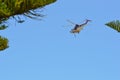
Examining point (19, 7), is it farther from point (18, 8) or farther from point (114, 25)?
point (114, 25)

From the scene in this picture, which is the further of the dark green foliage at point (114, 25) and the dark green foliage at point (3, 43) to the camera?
the dark green foliage at point (3, 43)

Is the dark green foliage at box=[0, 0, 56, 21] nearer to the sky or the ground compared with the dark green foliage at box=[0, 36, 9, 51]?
nearer to the sky

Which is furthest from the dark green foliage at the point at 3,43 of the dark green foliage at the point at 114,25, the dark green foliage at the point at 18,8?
the dark green foliage at the point at 114,25

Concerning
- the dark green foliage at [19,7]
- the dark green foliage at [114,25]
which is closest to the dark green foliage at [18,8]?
the dark green foliage at [19,7]

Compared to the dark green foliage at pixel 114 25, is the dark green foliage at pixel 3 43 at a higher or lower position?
lower

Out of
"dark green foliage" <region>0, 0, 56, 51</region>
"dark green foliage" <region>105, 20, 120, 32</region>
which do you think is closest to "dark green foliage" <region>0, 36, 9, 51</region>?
"dark green foliage" <region>0, 0, 56, 51</region>

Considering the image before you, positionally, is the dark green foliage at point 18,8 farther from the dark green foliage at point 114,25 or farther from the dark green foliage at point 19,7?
the dark green foliage at point 114,25

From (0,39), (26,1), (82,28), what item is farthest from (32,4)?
(82,28)

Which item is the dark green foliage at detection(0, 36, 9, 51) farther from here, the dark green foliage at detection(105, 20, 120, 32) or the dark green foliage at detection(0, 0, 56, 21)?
the dark green foliage at detection(105, 20, 120, 32)

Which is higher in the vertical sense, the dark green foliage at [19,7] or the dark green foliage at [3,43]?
the dark green foliage at [19,7]

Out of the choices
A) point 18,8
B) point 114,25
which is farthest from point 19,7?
point 114,25

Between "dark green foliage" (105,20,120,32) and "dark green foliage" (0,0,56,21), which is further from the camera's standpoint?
"dark green foliage" (0,0,56,21)

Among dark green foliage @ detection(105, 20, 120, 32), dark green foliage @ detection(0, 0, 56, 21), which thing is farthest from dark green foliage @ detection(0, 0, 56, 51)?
dark green foliage @ detection(105, 20, 120, 32)

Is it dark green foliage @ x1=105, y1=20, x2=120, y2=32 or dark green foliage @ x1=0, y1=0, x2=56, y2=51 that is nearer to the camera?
dark green foliage @ x1=105, y1=20, x2=120, y2=32
